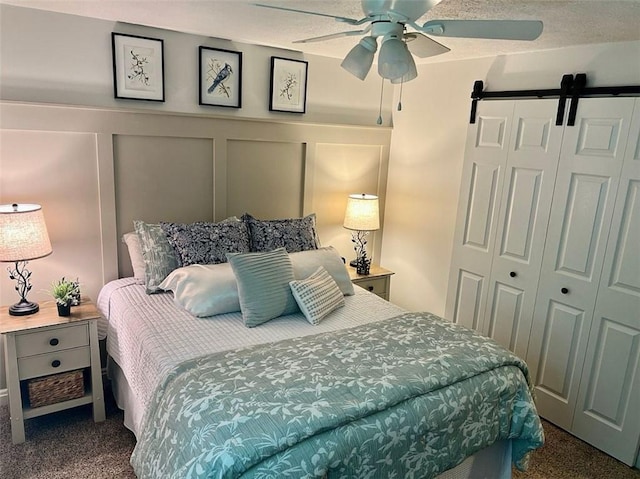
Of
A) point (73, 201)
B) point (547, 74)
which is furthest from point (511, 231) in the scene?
point (73, 201)

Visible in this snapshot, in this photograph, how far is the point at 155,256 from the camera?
262 centimetres

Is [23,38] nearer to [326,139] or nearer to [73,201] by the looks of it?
[73,201]

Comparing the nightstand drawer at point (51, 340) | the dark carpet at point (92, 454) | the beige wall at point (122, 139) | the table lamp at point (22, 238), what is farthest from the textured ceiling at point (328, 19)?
the dark carpet at point (92, 454)

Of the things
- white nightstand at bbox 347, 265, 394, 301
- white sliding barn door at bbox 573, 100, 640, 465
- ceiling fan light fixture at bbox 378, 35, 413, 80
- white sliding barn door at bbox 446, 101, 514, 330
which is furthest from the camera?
white nightstand at bbox 347, 265, 394, 301

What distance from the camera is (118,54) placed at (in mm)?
2643

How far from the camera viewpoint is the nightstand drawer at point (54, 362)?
232 cm

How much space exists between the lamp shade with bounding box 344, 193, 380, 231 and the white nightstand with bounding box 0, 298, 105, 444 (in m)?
1.87

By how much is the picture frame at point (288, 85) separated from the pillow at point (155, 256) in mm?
1255

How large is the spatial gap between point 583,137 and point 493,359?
148cm

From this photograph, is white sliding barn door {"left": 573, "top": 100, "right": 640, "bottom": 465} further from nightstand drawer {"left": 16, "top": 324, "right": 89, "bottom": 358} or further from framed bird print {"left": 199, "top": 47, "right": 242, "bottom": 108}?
nightstand drawer {"left": 16, "top": 324, "right": 89, "bottom": 358}

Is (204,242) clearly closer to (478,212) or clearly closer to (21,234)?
(21,234)

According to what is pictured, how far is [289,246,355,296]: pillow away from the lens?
8.79 feet

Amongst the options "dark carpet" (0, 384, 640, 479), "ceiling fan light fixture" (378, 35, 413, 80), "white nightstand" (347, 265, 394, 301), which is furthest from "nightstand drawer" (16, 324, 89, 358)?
"ceiling fan light fixture" (378, 35, 413, 80)

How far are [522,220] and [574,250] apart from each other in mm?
377
